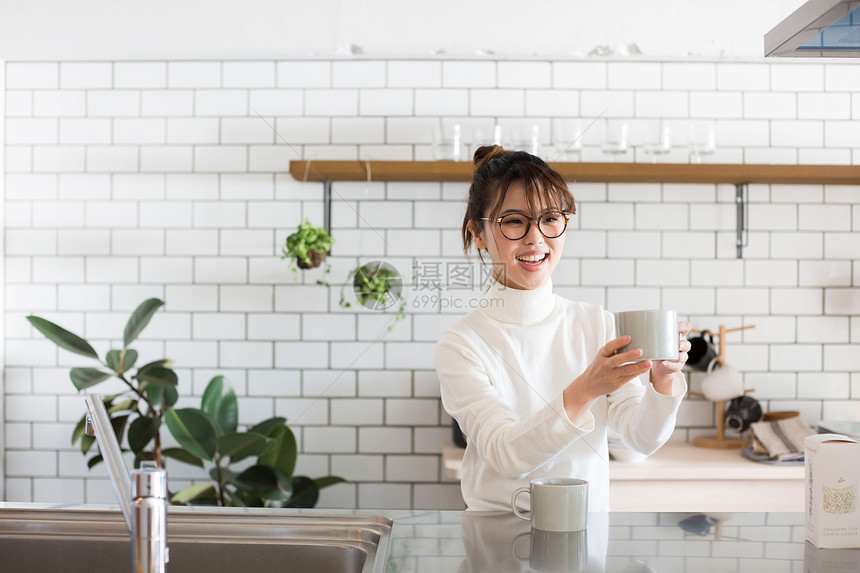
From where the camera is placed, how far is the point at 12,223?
9.45ft

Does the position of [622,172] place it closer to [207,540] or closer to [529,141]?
[529,141]

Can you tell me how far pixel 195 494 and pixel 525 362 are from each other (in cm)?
150

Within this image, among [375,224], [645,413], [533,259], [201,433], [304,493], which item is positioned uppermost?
[375,224]

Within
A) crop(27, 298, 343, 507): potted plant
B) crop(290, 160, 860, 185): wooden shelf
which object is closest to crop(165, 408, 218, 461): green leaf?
crop(27, 298, 343, 507): potted plant

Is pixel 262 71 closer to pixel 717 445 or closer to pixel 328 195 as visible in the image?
pixel 328 195

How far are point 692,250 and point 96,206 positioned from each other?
2234 mm

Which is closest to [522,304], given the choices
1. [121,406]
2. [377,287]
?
[377,287]

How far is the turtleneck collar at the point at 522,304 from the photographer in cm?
144

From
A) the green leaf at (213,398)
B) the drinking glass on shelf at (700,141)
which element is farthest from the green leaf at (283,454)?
the drinking glass on shelf at (700,141)

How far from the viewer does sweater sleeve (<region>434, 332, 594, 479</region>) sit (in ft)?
3.90

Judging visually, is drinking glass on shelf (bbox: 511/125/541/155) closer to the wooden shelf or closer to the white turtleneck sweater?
the wooden shelf

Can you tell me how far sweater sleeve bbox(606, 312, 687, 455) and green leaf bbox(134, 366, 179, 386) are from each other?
1546 mm

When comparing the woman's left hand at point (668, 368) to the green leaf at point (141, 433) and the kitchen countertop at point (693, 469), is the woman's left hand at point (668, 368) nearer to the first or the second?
the kitchen countertop at point (693, 469)

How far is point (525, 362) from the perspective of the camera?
1420 millimetres
